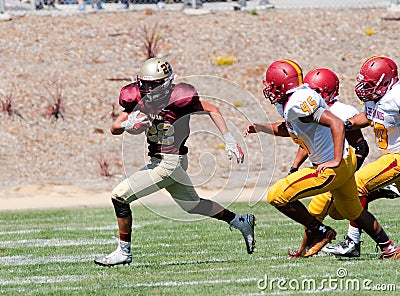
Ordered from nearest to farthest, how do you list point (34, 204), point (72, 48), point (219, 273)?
point (219, 273)
point (34, 204)
point (72, 48)

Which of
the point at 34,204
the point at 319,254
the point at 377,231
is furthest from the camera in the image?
the point at 34,204

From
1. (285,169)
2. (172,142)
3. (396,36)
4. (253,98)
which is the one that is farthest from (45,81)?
(172,142)

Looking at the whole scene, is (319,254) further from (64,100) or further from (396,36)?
(396,36)

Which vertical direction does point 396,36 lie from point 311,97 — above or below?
below

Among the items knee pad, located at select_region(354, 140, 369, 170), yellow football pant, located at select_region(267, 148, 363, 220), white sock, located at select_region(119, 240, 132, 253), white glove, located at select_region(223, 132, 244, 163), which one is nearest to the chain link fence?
knee pad, located at select_region(354, 140, 369, 170)

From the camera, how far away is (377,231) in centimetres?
634

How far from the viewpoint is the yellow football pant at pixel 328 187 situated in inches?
239

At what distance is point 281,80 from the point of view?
20.0ft

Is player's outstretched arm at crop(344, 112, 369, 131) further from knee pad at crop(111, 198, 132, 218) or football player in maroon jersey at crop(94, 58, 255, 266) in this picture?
knee pad at crop(111, 198, 132, 218)

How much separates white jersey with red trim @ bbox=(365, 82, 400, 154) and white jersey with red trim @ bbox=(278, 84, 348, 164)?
49 cm

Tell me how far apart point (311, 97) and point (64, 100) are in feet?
32.6

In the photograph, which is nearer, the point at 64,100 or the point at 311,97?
the point at 311,97

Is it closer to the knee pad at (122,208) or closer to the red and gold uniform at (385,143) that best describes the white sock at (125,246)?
the knee pad at (122,208)

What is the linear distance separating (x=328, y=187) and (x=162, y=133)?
1261 mm
